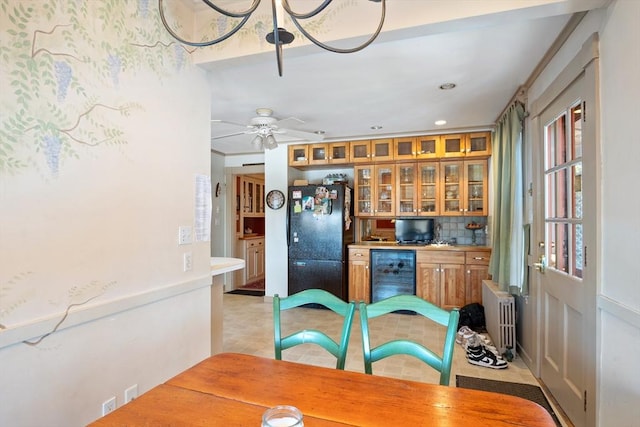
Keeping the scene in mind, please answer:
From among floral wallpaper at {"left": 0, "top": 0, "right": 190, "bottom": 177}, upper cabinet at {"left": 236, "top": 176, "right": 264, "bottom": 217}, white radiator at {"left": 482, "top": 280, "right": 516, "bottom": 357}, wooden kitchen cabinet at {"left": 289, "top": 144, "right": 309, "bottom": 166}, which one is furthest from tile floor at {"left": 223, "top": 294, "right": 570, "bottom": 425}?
floral wallpaper at {"left": 0, "top": 0, "right": 190, "bottom": 177}

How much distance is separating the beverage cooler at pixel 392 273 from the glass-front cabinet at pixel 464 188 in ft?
2.65

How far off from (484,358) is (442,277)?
1438 mm

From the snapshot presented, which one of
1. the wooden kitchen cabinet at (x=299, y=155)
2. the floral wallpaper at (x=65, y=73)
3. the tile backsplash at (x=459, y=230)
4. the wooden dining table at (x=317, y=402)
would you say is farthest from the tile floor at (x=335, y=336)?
the floral wallpaper at (x=65, y=73)

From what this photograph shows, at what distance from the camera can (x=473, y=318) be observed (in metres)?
3.71

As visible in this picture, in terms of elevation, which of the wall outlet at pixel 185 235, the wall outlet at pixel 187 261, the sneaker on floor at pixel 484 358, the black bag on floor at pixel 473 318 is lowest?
the sneaker on floor at pixel 484 358

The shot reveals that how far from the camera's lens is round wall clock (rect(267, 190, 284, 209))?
485cm

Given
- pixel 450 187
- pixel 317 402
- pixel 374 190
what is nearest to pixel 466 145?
pixel 450 187

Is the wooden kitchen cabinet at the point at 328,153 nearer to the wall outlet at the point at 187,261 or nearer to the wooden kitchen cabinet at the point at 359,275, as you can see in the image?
the wooden kitchen cabinet at the point at 359,275

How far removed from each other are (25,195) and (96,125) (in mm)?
429

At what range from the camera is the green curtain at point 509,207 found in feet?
9.28

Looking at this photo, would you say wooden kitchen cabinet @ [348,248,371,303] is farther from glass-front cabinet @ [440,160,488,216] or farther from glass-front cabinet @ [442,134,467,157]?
glass-front cabinet @ [442,134,467,157]

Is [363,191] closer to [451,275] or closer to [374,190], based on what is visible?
[374,190]

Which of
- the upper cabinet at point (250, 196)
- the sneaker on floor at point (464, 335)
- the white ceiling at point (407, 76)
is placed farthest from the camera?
the upper cabinet at point (250, 196)

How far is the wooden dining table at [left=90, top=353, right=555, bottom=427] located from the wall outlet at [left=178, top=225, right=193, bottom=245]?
914 mm
